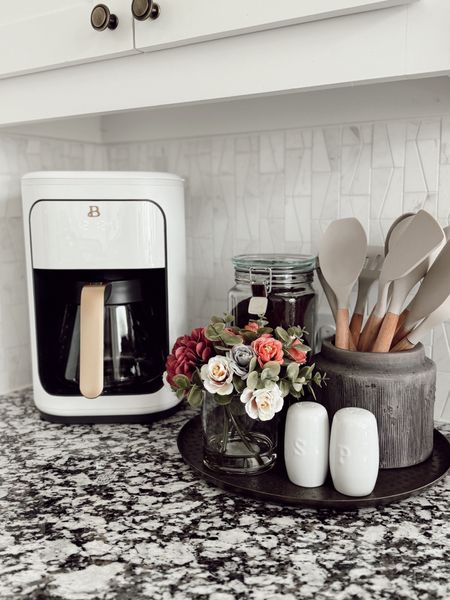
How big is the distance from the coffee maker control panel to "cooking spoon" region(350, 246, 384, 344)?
0.32 meters

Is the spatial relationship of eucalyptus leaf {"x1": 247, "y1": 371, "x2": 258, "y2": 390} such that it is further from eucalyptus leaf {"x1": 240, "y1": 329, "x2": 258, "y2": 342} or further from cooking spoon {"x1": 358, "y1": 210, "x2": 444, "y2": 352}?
cooking spoon {"x1": 358, "y1": 210, "x2": 444, "y2": 352}

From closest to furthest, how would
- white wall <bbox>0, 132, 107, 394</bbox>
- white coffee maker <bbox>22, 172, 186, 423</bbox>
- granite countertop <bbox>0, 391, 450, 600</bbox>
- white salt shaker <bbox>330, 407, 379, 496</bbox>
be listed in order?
1. granite countertop <bbox>0, 391, 450, 600</bbox>
2. white salt shaker <bbox>330, 407, 379, 496</bbox>
3. white coffee maker <bbox>22, 172, 186, 423</bbox>
4. white wall <bbox>0, 132, 107, 394</bbox>

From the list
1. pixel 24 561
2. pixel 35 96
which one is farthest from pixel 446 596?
pixel 35 96

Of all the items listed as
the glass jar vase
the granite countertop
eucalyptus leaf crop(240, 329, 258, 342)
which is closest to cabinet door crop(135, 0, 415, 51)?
eucalyptus leaf crop(240, 329, 258, 342)

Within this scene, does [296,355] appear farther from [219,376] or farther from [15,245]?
[15,245]

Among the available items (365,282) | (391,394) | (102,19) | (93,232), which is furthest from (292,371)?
(102,19)

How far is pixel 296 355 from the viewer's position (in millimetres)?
724

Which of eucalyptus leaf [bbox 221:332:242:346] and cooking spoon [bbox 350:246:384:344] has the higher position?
cooking spoon [bbox 350:246:384:344]

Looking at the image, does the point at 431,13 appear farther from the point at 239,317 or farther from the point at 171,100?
the point at 239,317

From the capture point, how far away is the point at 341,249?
812mm

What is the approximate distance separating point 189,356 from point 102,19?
43cm

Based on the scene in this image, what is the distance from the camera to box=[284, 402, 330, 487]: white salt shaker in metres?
0.71

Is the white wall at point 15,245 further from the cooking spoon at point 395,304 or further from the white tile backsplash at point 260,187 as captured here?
the cooking spoon at point 395,304

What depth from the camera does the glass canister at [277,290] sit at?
2.82ft
